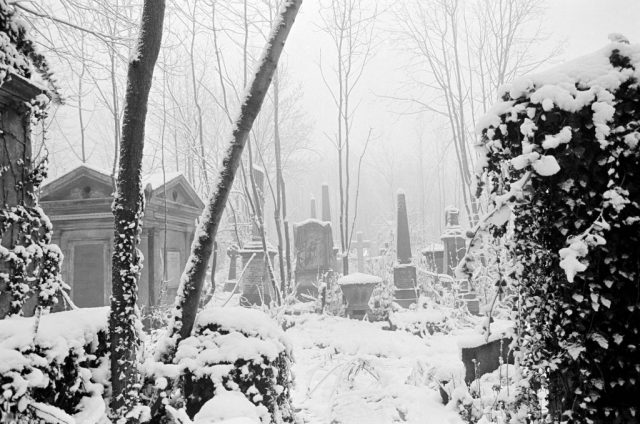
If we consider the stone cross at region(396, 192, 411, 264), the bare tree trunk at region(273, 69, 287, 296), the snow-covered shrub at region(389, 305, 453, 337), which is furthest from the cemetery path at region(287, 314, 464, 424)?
the stone cross at region(396, 192, 411, 264)

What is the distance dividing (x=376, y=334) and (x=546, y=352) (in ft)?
22.1

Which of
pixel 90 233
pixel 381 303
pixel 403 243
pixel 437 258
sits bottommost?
pixel 381 303

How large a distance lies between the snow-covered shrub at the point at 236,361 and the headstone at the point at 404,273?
1018cm

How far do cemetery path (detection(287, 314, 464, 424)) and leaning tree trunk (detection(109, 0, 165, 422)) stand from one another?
91.2 inches

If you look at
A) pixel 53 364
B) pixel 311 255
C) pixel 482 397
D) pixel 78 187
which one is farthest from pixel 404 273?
pixel 53 364

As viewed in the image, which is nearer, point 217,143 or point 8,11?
point 8,11

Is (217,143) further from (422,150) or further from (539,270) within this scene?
(539,270)

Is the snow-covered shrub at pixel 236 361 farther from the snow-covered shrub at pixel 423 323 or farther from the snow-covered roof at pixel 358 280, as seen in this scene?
the snow-covered roof at pixel 358 280

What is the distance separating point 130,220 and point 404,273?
1184 cm

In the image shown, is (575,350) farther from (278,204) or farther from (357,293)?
(278,204)

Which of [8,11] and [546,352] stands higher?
[8,11]

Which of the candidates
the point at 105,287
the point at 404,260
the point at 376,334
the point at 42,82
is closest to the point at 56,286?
the point at 42,82

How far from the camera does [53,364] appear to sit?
2541mm

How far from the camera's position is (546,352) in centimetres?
251
